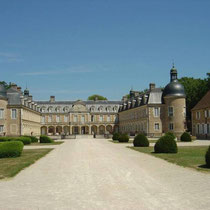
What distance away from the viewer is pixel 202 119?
126ft

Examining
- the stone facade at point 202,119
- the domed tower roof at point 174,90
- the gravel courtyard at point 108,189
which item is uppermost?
the domed tower roof at point 174,90

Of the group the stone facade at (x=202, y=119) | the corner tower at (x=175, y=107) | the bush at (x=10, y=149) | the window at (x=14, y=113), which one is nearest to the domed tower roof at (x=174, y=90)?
the corner tower at (x=175, y=107)

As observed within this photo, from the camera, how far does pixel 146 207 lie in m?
5.50

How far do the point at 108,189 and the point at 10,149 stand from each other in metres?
8.48

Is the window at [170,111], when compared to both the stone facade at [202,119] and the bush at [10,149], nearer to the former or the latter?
the stone facade at [202,119]

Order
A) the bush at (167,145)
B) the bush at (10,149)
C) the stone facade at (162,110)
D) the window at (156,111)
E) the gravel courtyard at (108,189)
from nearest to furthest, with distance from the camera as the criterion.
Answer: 1. the gravel courtyard at (108,189)
2. the bush at (10,149)
3. the bush at (167,145)
4. the stone facade at (162,110)
5. the window at (156,111)

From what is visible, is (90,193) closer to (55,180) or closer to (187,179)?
(55,180)

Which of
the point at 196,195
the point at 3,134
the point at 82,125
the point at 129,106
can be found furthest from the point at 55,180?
the point at 82,125

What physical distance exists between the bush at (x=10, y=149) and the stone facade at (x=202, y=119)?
27167mm

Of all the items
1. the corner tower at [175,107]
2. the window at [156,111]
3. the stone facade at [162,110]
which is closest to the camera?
the corner tower at [175,107]

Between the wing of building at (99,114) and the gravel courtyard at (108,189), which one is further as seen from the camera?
the wing of building at (99,114)

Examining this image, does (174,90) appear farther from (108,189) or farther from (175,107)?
(108,189)

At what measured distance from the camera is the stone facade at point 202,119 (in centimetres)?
3698

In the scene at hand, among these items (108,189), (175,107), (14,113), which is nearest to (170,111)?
(175,107)
